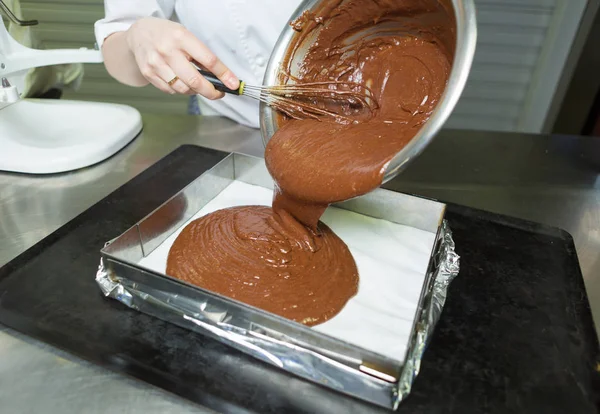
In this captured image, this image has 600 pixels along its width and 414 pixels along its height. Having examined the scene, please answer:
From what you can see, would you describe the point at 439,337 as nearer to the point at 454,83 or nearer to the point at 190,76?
the point at 454,83

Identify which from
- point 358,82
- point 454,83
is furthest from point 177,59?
point 454,83

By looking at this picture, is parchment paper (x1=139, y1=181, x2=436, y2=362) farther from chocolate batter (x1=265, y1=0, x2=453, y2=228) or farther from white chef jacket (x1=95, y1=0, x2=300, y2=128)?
white chef jacket (x1=95, y1=0, x2=300, y2=128)

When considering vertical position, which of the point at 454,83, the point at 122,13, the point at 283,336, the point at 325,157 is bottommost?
the point at 283,336

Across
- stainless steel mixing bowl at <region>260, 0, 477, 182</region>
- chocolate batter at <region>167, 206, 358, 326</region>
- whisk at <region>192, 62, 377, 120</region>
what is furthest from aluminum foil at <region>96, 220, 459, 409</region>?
whisk at <region>192, 62, 377, 120</region>

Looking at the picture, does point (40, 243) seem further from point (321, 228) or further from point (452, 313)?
point (452, 313)

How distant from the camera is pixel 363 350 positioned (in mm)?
774

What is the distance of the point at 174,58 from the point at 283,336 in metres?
0.69

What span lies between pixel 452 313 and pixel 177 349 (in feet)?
1.94

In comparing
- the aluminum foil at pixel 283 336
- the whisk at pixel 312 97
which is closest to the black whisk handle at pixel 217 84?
the whisk at pixel 312 97

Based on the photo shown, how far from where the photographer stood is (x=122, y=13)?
57.2 inches

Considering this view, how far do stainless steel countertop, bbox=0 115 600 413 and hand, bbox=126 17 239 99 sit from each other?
480mm

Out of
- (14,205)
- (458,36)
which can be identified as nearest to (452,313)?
(458,36)

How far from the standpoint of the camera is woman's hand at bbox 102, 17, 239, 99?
107cm

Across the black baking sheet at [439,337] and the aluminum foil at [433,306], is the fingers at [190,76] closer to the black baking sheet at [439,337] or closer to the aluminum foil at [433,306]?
the black baking sheet at [439,337]
